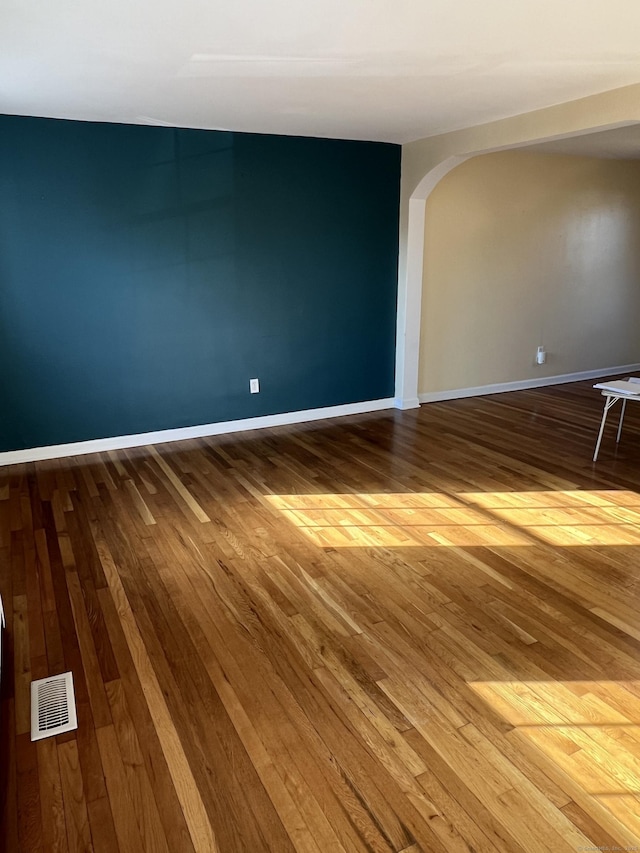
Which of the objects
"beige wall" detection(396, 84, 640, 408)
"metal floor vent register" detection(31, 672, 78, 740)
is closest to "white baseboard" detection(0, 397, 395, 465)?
"beige wall" detection(396, 84, 640, 408)

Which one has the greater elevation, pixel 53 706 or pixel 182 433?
pixel 182 433

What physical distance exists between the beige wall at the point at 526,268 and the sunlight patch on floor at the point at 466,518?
2.44m

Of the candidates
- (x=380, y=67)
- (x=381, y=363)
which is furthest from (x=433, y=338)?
(x=380, y=67)

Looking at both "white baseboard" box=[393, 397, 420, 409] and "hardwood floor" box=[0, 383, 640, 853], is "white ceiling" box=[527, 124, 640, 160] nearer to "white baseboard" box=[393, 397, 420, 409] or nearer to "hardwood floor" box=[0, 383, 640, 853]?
"white baseboard" box=[393, 397, 420, 409]

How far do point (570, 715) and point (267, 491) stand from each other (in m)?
2.30

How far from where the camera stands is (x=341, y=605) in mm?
2686

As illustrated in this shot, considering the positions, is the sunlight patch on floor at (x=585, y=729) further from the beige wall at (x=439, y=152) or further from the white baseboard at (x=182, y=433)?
the white baseboard at (x=182, y=433)

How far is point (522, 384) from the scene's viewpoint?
21.9 ft

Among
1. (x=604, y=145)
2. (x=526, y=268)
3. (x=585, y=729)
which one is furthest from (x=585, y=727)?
(x=604, y=145)

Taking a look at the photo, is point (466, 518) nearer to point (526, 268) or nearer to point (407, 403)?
point (407, 403)

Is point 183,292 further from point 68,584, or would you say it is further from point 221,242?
point 68,584

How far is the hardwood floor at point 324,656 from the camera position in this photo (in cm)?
171

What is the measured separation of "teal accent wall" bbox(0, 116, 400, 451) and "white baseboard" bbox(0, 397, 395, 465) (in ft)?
0.22

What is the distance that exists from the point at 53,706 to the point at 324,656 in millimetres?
979
